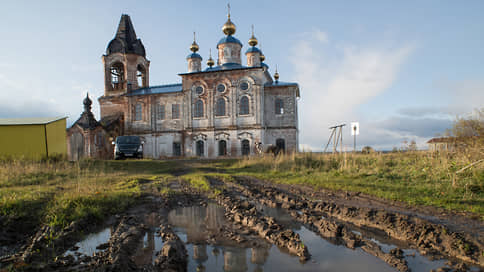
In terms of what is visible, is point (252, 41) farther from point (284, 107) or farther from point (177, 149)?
point (177, 149)

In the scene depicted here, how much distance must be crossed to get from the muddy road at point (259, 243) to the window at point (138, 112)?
25.4 metres

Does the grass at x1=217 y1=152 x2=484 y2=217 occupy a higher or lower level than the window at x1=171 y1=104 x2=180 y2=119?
lower

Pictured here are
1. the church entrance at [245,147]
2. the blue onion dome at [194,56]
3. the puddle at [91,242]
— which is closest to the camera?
the puddle at [91,242]

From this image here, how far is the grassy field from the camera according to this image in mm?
5508

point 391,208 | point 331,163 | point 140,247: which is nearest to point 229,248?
point 140,247

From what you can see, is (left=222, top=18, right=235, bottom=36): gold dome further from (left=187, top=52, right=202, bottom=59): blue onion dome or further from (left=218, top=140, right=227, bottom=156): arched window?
(left=218, top=140, right=227, bottom=156): arched window

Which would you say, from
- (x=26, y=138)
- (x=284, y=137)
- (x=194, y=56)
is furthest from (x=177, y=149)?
(x=26, y=138)

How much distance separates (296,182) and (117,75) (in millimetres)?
29759

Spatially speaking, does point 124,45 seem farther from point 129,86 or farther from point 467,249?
point 467,249

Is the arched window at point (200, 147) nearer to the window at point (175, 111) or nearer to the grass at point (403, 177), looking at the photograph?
the window at point (175, 111)

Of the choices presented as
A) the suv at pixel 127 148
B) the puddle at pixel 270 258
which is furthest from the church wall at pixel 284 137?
the puddle at pixel 270 258

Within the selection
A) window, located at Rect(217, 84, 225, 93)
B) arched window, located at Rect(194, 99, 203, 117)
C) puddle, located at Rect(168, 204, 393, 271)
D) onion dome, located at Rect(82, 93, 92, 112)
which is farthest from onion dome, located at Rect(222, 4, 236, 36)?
puddle, located at Rect(168, 204, 393, 271)

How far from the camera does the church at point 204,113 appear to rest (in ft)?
85.9

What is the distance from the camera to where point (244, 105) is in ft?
86.3
